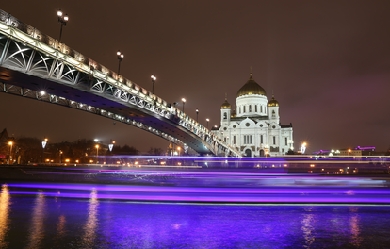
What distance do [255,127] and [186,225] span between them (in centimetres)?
10647

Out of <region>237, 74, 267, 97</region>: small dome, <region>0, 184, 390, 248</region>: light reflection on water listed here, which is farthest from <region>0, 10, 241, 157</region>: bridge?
<region>237, 74, 267, 97</region>: small dome

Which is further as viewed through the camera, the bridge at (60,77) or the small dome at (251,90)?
the small dome at (251,90)

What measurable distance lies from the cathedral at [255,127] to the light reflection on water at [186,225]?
95.6 meters

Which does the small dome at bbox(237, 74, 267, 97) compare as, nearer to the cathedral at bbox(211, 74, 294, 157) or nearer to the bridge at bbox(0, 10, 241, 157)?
the cathedral at bbox(211, 74, 294, 157)

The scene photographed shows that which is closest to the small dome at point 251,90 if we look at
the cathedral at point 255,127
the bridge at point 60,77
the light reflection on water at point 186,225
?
the cathedral at point 255,127

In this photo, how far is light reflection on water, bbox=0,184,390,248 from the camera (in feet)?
24.1

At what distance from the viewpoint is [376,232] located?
8688 mm

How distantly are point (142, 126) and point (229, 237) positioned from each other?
52664 millimetres

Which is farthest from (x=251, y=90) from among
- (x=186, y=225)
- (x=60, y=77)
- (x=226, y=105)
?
(x=186, y=225)

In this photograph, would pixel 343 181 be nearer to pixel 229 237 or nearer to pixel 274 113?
pixel 229 237

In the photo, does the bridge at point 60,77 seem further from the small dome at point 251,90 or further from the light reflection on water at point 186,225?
the small dome at point 251,90

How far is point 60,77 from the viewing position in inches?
984

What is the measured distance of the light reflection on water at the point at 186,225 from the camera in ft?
24.1

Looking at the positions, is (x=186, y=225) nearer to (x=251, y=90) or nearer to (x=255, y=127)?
(x=255, y=127)
